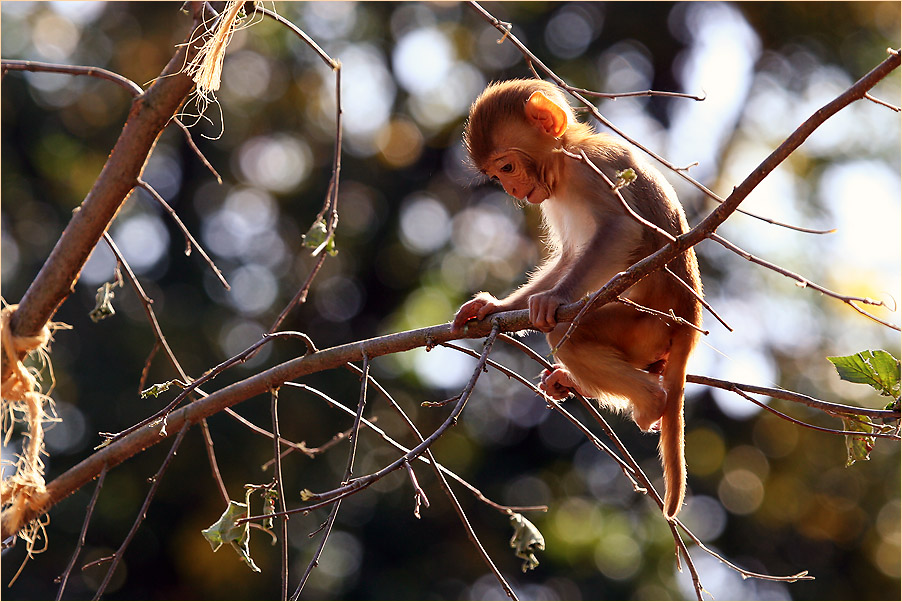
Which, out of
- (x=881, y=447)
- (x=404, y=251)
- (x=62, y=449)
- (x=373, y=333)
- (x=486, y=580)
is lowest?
(x=486, y=580)

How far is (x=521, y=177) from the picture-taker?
338 centimetres

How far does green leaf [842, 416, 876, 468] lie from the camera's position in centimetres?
230

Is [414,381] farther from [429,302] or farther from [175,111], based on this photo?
[175,111]

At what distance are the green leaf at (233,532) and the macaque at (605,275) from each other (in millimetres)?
877

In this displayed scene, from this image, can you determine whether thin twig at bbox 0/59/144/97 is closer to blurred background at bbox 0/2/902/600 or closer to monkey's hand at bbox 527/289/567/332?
monkey's hand at bbox 527/289/567/332

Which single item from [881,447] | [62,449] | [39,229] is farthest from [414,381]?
[881,447]

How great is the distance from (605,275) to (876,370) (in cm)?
105

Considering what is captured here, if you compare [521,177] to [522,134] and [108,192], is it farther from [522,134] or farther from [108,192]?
[108,192]

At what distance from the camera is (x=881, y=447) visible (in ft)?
33.2

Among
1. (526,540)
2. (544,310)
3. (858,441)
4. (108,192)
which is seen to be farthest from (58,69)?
(858,441)

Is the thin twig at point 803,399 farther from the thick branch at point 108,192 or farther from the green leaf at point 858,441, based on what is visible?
the thick branch at point 108,192

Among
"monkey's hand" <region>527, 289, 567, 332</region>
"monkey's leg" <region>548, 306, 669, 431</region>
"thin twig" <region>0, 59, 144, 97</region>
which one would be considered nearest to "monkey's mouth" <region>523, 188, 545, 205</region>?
"monkey's leg" <region>548, 306, 669, 431</region>

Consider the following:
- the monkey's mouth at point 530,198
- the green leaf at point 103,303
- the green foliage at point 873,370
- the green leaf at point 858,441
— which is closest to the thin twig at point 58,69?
the green leaf at point 103,303

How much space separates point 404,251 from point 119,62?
12.1 feet
